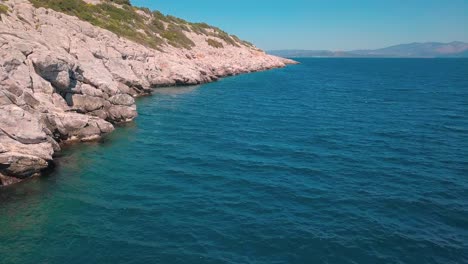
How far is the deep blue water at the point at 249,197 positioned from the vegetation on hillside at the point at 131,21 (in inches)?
2069

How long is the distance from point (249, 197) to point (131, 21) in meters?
101

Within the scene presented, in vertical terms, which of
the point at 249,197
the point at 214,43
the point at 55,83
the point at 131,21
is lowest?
the point at 249,197

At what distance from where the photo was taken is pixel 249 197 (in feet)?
97.8

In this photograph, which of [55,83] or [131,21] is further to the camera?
[131,21]

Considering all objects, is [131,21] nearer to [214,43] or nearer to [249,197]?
[214,43]

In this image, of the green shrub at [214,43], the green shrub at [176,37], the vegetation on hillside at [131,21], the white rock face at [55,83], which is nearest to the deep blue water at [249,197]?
the white rock face at [55,83]

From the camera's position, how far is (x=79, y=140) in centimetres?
4325

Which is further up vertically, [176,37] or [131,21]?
[131,21]

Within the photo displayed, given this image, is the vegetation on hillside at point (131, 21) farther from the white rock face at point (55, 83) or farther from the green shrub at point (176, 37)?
the white rock face at point (55, 83)

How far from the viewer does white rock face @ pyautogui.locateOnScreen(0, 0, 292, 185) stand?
32094mm

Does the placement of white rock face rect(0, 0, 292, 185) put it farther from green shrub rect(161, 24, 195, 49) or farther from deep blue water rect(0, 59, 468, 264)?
green shrub rect(161, 24, 195, 49)

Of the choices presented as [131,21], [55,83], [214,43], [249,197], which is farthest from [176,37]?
[249,197]

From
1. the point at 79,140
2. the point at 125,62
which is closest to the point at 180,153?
the point at 79,140

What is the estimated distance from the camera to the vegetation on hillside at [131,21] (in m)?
95.3
